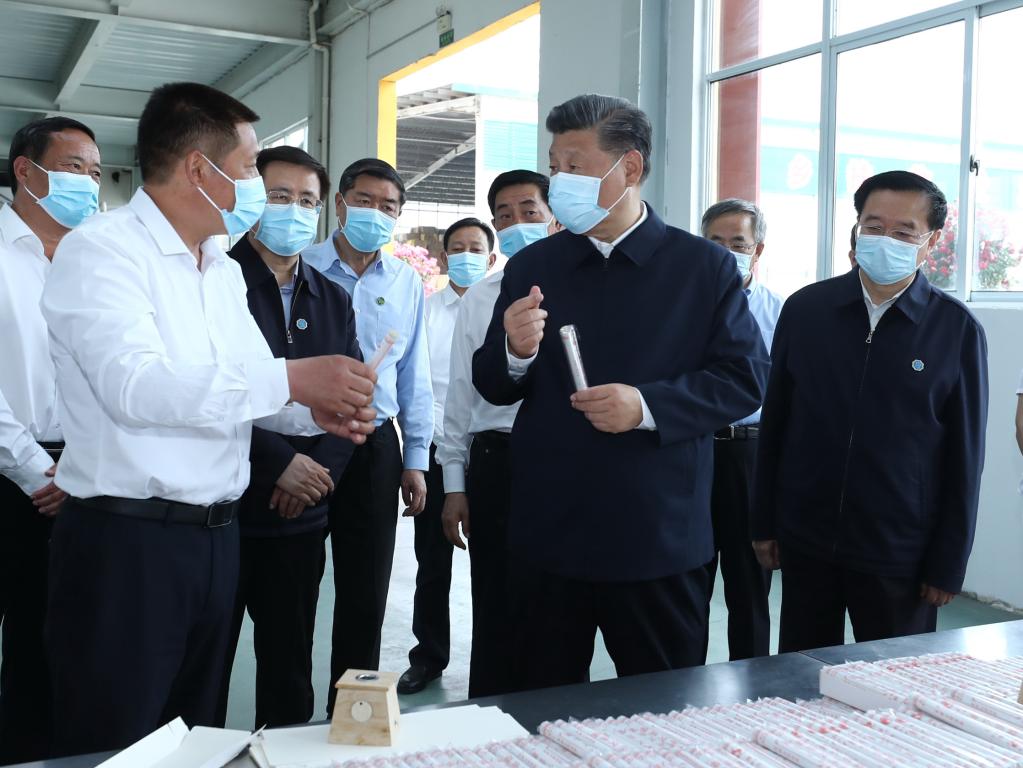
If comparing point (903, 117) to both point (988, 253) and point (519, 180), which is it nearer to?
point (988, 253)

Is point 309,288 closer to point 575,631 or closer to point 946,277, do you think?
point 575,631

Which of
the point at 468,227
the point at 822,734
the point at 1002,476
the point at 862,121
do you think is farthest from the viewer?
the point at 862,121

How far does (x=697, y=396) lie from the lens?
6.09 ft

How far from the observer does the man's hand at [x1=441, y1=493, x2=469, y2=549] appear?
283 centimetres

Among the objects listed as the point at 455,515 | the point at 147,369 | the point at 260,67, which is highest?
the point at 260,67

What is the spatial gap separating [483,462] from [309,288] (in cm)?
71

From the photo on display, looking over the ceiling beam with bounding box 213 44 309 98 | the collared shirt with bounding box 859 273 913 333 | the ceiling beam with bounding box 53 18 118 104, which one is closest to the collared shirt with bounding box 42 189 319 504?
the collared shirt with bounding box 859 273 913 333

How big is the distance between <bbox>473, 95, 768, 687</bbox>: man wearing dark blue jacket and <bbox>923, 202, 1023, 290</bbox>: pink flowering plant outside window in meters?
2.73

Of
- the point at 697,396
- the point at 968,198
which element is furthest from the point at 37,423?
the point at 968,198

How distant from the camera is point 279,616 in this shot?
245 centimetres

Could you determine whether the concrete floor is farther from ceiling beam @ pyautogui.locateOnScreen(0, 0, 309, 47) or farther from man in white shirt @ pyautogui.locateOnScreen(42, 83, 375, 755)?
ceiling beam @ pyautogui.locateOnScreen(0, 0, 309, 47)

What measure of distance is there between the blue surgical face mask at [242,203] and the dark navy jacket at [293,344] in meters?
0.47

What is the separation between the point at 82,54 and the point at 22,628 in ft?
28.9

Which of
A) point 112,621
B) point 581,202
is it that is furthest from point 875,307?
point 112,621
